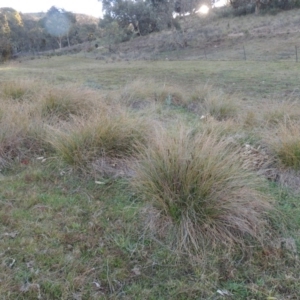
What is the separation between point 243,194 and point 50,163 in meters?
2.18

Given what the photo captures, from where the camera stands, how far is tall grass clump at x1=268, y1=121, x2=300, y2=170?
134 inches

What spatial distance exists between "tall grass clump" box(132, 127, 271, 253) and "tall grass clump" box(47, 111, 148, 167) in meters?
0.79

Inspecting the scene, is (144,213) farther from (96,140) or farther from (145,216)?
(96,140)

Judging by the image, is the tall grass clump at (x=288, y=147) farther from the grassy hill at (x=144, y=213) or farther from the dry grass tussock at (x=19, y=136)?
the dry grass tussock at (x=19, y=136)

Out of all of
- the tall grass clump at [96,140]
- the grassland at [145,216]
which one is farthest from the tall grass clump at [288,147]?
the tall grass clump at [96,140]

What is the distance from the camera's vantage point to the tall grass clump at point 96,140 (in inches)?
136

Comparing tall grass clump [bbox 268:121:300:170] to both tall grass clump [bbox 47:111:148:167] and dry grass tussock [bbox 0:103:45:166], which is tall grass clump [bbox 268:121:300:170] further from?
dry grass tussock [bbox 0:103:45:166]

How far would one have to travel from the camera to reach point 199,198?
2457mm

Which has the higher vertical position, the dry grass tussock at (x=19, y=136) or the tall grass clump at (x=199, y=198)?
the dry grass tussock at (x=19, y=136)

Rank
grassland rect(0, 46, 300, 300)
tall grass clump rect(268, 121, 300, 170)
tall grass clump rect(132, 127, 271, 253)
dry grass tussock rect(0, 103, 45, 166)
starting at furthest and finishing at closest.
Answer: dry grass tussock rect(0, 103, 45, 166), tall grass clump rect(268, 121, 300, 170), tall grass clump rect(132, 127, 271, 253), grassland rect(0, 46, 300, 300)

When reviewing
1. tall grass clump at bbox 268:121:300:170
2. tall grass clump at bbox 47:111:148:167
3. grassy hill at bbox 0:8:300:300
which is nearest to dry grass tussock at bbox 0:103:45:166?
grassy hill at bbox 0:8:300:300

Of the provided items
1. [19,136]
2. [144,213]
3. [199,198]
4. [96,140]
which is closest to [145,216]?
[144,213]

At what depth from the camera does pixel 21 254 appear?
7.38 ft

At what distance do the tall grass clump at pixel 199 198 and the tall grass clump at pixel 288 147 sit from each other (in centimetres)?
88
